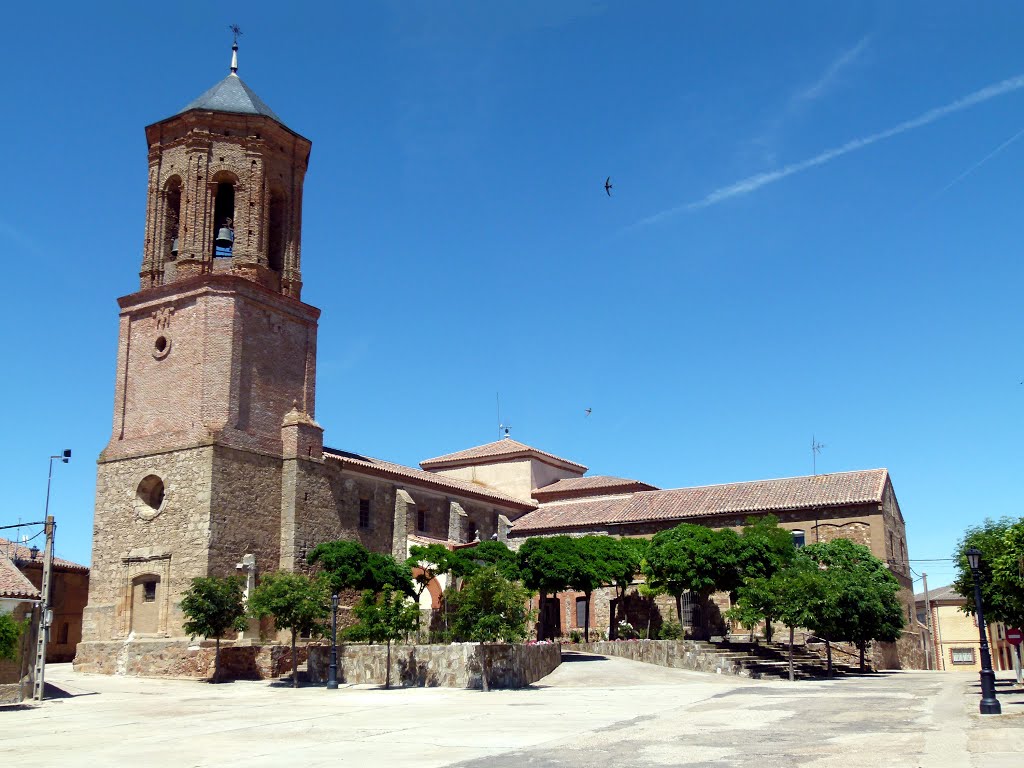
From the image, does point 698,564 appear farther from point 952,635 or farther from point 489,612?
point 952,635

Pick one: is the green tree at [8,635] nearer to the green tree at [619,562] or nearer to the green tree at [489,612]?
Answer: the green tree at [489,612]

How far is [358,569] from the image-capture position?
3130cm

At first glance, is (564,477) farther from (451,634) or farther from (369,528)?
(451,634)

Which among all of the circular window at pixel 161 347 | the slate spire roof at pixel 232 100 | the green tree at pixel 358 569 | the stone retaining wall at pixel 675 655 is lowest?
the stone retaining wall at pixel 675 655

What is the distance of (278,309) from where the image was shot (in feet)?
116

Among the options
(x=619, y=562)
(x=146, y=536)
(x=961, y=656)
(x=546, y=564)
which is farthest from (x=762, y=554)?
(x=961, y=656)

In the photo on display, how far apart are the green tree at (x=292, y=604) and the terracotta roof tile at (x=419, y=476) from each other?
317 inches

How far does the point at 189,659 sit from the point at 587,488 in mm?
24712

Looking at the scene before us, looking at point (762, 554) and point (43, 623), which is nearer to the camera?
point (43, 623)

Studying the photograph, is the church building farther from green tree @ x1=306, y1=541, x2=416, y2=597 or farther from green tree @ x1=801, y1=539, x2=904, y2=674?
green tree @ x1=801, y1=539, x2=904, y2=674

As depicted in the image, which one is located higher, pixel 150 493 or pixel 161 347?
pixel 161 347

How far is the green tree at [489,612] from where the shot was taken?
26.2 metres

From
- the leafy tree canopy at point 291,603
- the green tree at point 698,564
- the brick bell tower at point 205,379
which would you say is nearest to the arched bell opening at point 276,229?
the brick bell tower at point 205,379

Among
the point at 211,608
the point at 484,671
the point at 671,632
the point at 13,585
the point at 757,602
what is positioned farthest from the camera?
the point at 671,632
